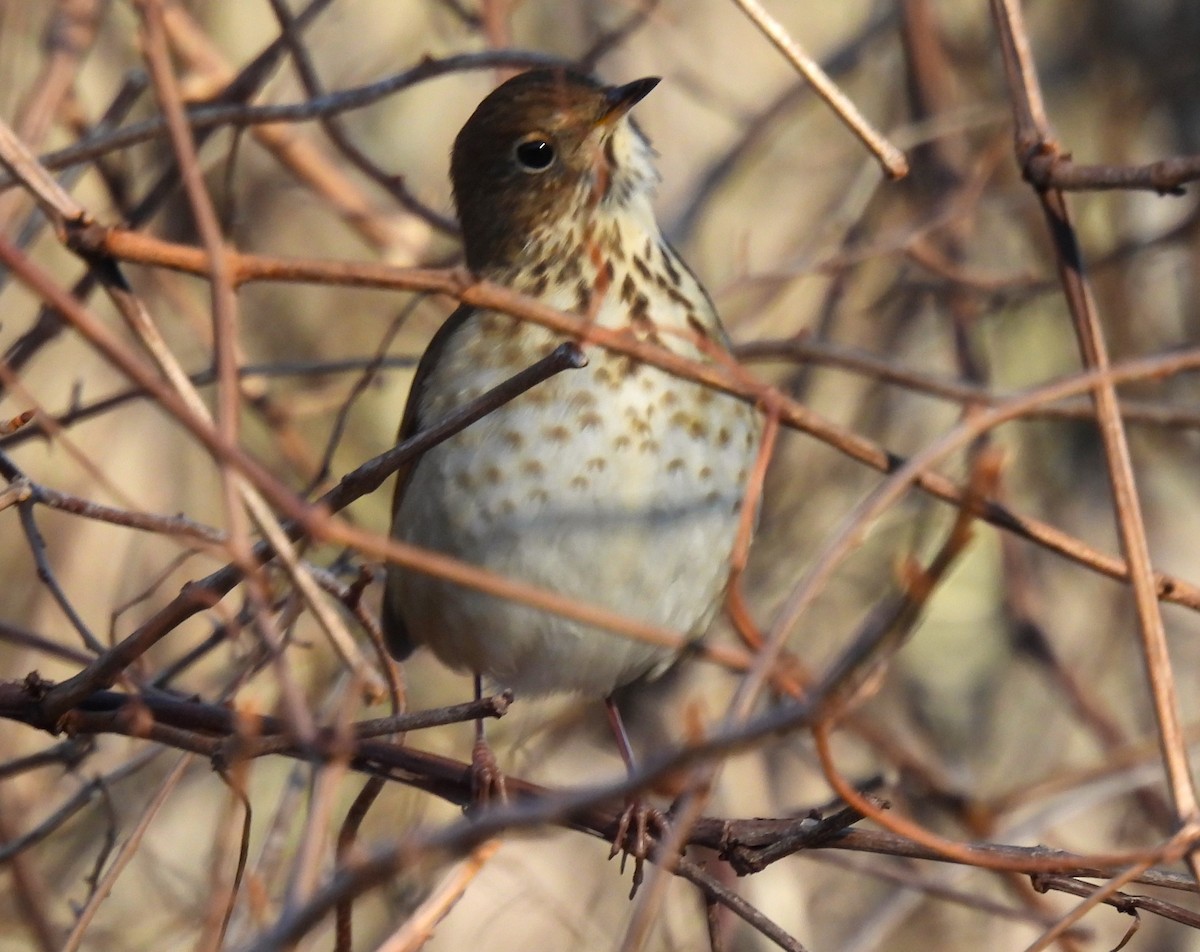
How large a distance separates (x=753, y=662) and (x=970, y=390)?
1.70m

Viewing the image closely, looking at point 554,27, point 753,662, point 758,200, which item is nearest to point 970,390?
point 753,662

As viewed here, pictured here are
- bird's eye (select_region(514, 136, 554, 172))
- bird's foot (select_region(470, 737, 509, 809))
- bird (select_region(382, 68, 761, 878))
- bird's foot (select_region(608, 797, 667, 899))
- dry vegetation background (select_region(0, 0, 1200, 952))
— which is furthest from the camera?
dry vegetation background (select_region(0, 0, 1200, 952))

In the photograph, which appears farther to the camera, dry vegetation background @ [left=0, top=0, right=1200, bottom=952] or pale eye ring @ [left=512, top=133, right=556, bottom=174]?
dry vegetation background @ [left=0, top=0, right=1200, bottom=952]

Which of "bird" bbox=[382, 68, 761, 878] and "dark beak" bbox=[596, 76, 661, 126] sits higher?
"dark beak" bbox=[596, 76, 661, 126]

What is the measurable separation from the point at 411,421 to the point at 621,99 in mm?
700

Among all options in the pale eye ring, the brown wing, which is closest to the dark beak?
the pale eye ring

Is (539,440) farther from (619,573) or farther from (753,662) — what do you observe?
(753,662)

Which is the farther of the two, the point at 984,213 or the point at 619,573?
the point at 984,213

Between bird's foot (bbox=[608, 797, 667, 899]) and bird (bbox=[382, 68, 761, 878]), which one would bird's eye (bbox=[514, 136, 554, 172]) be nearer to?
bird (bbox=[382, 68, 761, 878])

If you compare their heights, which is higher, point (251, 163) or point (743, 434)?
point (251, 163)

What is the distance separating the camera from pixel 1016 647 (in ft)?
14.7

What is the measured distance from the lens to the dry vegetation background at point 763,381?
360 centimetres

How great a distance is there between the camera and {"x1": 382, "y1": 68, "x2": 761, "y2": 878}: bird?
2701 millimetres

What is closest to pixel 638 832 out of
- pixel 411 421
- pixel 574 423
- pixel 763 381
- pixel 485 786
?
pixel 485 786
